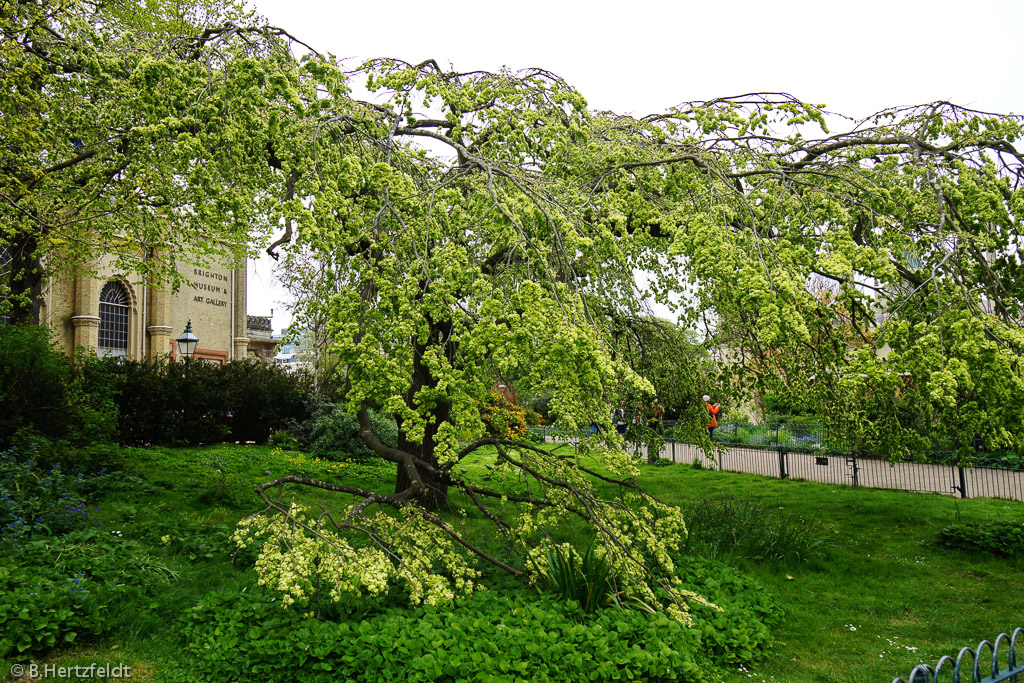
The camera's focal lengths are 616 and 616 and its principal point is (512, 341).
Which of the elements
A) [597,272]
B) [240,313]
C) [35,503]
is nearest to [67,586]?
[35,503]

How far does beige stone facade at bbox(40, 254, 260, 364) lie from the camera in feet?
76.6

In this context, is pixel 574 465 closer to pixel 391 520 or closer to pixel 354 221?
Answer: pixel 391 520

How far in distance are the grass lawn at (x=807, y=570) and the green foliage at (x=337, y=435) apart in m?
2.00

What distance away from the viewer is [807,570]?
299 inches

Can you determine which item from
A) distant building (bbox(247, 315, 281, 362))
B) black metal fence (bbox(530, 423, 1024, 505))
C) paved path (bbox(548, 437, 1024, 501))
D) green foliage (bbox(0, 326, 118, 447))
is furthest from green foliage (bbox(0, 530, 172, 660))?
distant building (bbox(247, 315, 281, 362))

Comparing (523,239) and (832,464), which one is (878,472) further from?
(523,239)

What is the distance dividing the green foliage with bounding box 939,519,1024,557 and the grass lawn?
17cm

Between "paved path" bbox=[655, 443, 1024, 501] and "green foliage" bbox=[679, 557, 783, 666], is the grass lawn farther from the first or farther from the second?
"paved path" bbox=[655, 443, 1024, 501]

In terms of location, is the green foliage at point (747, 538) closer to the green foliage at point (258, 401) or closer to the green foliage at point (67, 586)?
the green foliage at point (67, 586)

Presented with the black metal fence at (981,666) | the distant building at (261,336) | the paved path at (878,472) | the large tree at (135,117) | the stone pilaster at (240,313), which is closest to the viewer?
the black metal fence at (981,666)

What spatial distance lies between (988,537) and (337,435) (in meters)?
12.1

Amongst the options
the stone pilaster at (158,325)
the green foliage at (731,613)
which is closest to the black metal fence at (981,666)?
the green foliage at (731,613)

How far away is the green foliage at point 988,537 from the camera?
26.7 ft

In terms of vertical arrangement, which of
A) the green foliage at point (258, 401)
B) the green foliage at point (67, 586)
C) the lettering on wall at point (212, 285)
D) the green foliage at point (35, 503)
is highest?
the lettering on wall at point (212, 285)
